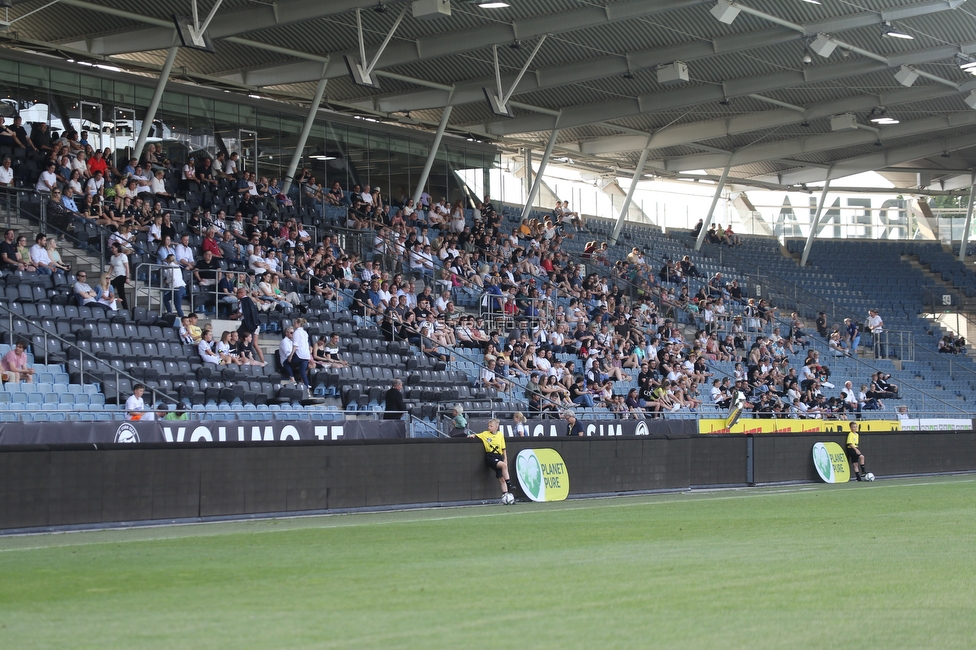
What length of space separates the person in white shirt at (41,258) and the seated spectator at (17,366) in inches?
138

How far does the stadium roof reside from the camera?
30.3 metres

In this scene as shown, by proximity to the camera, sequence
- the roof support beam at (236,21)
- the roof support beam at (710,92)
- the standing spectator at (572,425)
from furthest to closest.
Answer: the roof support beam at (710,92) → the roof support beam at (236,21) → the standing spectator at (572,425)

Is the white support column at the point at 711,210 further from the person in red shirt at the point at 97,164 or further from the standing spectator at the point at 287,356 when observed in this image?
the standing spectator at the point at 287,356

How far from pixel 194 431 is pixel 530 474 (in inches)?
232

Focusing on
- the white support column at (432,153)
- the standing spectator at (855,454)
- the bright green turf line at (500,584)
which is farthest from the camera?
the white support column at (432,153)

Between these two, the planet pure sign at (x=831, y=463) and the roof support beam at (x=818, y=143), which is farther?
the roof support beam at (x=818, y=143)

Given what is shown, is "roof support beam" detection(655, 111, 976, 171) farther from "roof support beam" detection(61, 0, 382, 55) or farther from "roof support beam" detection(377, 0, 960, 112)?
"roof support beam" detection(61, 0, 382, 55)

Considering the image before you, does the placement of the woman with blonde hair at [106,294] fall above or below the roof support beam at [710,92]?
below

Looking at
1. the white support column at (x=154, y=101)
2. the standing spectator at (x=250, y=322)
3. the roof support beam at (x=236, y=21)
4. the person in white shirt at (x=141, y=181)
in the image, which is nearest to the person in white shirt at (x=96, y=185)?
the person in white shirt at (x=141, y=181)

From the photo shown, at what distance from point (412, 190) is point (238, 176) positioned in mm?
10441

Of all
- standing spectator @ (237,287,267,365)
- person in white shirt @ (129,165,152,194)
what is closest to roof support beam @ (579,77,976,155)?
person in white shirt @ (129,165,152,194)

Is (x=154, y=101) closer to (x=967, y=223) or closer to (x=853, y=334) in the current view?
(x=853, y=334)

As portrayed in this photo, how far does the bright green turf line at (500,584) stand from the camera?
7.27m

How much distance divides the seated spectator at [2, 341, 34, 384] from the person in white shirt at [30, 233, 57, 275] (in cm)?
352
